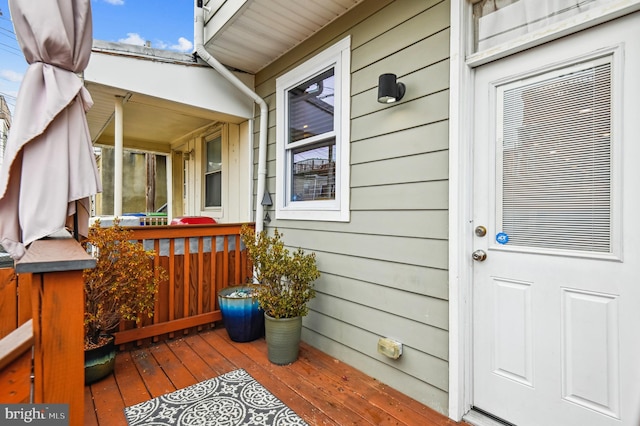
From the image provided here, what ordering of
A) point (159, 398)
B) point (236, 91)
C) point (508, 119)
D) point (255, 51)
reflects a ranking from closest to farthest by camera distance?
1. point (508, 119)
2. point (159, 398)
3. point (255, 51)
4. point (236, 91)

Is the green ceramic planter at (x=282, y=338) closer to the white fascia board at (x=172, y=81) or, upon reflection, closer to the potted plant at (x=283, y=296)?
the potted plant at (x=283, y=296)

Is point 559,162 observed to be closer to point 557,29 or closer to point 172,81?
point 557,29

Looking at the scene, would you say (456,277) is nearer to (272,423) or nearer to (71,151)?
(272,423)

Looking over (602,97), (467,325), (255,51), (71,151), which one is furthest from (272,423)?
(255,51)

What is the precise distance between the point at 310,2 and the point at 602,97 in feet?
6.85

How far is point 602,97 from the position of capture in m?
1.52

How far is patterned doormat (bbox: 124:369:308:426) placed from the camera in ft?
6.20

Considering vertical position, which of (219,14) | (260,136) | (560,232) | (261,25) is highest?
(219,14)

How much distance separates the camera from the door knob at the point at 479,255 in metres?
1.89

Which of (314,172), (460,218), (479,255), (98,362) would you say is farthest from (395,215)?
(98,362)

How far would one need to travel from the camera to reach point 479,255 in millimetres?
1900

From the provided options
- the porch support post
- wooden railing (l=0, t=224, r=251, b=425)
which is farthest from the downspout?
wooden railing (l=0, t=224, r=251, b=425)

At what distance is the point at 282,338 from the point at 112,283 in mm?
1319

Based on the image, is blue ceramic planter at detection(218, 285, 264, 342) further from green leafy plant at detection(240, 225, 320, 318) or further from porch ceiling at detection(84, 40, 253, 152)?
porch ceiling at detection(84, 40, 253, 152)
